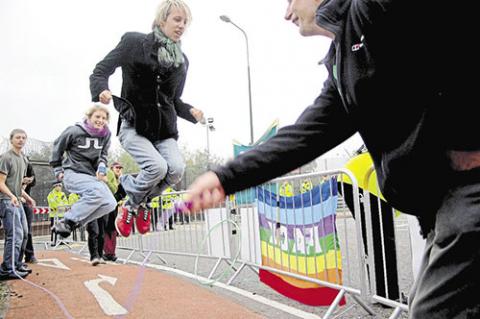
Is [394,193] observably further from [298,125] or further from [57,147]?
[57,147]

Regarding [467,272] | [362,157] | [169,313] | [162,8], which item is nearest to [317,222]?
[362,157]

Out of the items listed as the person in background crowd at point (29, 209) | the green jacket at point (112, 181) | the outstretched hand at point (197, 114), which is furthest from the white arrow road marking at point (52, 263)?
the outstretched hand at point (197, 114)

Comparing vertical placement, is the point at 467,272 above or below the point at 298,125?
below

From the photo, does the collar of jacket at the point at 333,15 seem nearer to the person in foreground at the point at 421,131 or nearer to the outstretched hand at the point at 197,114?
the person in foreground at the point at 421,131

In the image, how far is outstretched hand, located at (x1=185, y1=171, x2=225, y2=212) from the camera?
132 cm

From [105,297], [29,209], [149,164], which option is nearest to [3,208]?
[29,209]

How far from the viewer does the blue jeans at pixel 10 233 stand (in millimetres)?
6688

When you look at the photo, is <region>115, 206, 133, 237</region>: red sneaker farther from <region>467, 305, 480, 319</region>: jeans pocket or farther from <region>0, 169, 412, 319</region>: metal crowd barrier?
<region>467, 305, 480, 319</region>: jeans pocket

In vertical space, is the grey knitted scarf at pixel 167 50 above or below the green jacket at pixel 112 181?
above

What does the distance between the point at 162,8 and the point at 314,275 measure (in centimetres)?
289

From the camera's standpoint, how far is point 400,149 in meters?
1.27

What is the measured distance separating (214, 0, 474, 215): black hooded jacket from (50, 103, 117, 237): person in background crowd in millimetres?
3300

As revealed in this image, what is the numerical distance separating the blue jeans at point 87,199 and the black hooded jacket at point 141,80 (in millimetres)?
1514

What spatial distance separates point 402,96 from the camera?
125 cm
